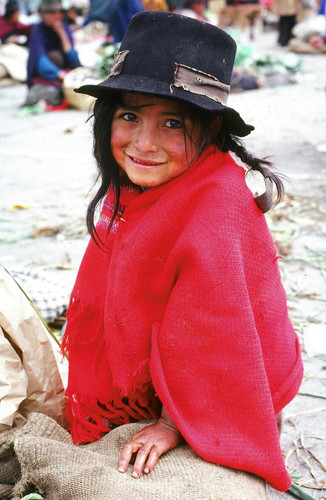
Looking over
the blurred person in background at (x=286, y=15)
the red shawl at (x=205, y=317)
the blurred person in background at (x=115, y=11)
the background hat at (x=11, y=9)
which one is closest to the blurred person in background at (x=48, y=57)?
the blurred person in background at (x=115, y=11)

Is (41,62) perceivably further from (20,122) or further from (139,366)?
(139,366)

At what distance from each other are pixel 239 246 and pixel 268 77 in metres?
8.92

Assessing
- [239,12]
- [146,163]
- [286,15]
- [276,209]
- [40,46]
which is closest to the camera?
[146,163]

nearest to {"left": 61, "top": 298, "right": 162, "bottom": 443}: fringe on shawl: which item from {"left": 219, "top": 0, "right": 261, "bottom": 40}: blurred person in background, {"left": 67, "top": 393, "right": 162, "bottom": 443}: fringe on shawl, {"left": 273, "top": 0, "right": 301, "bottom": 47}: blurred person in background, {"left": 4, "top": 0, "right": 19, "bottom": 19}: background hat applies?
{"left": 67, "top": 393, "right": 162, "bottom": 443}: fringe on shawl

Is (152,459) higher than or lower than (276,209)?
higher

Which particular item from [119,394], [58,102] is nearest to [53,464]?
[119,394]

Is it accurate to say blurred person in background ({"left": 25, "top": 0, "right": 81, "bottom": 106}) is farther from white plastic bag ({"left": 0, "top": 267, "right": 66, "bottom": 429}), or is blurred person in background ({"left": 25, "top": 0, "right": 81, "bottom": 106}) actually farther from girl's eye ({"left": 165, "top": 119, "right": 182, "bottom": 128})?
girl's eye ({"left": 165, "top": 119, "right": 182, "bottom": 128})

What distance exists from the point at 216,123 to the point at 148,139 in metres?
0.22

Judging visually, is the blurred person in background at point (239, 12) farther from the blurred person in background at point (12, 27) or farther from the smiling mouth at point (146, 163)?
the smiling mouth at point (146, 163)

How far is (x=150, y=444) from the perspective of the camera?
5.17 feet

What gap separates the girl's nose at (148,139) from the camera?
1581 mm

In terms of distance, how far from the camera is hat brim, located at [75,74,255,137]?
1.49 meters

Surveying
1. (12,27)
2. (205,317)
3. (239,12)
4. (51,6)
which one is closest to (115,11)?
(51,6)

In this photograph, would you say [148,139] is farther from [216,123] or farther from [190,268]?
[190,268]
